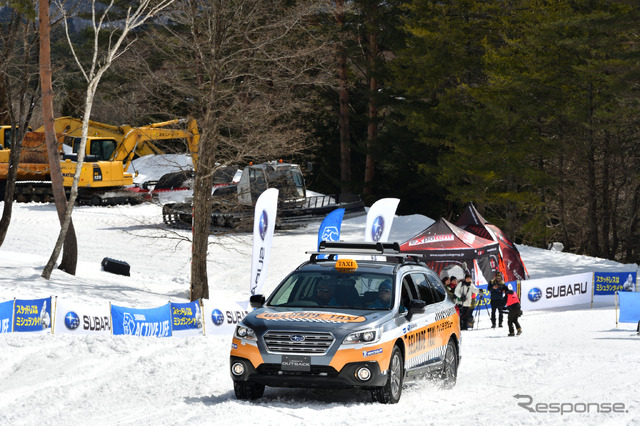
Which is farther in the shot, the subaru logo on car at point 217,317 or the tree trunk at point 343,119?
the tree trunk at point 343,119

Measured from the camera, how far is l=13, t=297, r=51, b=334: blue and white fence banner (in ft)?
51.2

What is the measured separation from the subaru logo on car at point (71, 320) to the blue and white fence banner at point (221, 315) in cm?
284

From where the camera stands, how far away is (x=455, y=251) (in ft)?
85.1

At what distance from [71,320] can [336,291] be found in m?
8.29

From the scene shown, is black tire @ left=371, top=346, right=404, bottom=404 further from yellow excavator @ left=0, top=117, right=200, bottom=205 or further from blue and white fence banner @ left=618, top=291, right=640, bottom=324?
yellow excavator @ left=0, top=117, right=200, bottom=205

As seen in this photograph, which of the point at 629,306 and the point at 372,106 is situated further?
the point at 372,106

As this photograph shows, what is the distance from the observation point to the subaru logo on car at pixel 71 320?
53.1 ft

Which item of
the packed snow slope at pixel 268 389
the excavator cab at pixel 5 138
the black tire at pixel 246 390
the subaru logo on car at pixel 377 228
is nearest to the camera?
the packed snow slope at pixel 268 389

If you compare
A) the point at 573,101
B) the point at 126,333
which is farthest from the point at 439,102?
the point at 126,333

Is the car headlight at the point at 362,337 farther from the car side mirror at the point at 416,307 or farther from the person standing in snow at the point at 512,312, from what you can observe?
the person standing in snow at the point at 512,312

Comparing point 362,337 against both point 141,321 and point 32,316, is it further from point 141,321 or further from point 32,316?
point 32,316

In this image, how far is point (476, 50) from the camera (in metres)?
43.1

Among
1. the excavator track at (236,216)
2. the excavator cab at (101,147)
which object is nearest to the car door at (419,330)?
the excavator track at (236,216)

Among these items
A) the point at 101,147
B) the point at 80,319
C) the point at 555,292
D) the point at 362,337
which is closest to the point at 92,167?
the point at 101,147
